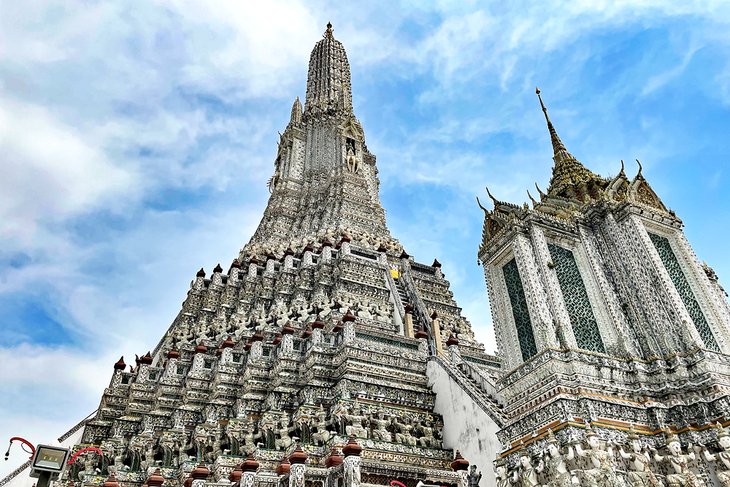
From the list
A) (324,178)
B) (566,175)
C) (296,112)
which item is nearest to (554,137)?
(566,175)

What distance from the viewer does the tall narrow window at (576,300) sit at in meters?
9.95

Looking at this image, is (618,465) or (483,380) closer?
(618,465)

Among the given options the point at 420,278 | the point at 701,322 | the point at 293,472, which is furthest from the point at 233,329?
the point at 701,322

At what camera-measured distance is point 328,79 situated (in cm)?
4891

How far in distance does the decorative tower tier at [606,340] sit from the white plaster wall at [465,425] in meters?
2.81

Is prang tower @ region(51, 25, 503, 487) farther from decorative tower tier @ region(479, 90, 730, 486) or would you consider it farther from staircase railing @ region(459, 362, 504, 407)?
decorative tower tier @ region(479, 90, 730, 486)

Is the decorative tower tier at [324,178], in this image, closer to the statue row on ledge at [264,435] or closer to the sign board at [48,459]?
the statue row on ledge at [264,435]

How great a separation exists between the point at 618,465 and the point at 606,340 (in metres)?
2.45

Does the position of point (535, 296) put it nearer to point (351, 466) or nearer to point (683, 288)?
point (683, 288)

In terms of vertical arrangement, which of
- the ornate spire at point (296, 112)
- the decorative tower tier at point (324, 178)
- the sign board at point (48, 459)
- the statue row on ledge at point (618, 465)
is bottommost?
the sign board at point (48, 459)

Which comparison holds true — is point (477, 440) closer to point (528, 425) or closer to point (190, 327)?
point (528, 425)

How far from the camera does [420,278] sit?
84.5ft

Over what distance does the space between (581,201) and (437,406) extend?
653cm

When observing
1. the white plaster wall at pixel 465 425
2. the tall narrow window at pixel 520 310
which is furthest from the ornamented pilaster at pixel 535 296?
the white plaster wall at pixel 465 425
